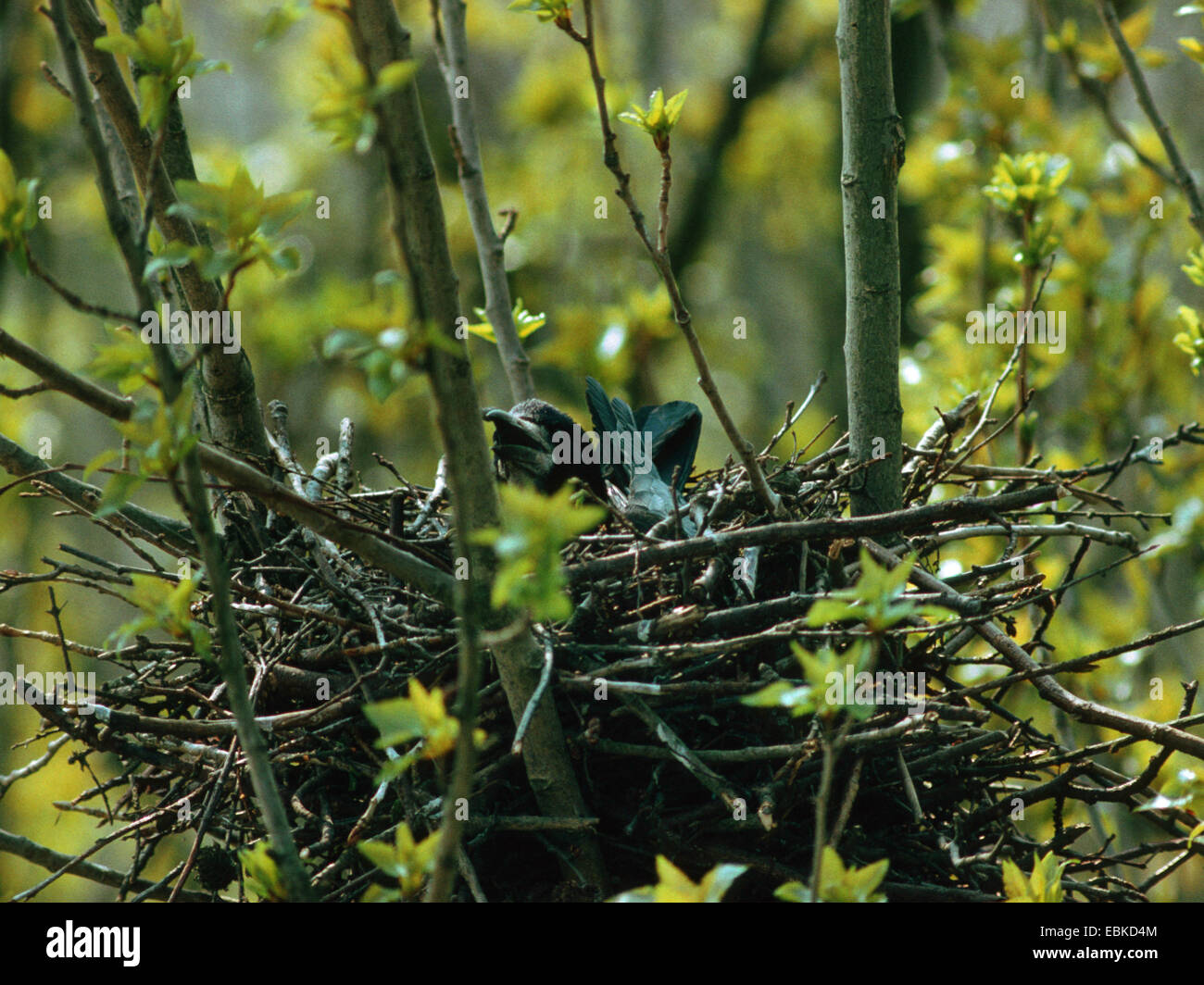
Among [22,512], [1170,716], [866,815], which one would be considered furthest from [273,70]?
[866,815]

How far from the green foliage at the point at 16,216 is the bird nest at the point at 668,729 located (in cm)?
93

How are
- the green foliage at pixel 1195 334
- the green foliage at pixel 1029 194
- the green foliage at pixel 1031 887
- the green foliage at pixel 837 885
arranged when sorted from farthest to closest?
the green foliage at pixel 1029 194 → the green foliage at pixel 1195 334 → the green foliage at pixel 1031 887 → the green foliage at pixel 837 885

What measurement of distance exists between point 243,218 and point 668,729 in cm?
131

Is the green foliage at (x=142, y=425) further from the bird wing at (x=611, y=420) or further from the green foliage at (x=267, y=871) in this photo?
the bird wing at (x=611, y=420)

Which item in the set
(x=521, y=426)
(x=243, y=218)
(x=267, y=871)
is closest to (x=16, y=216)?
(x=243, y=218)

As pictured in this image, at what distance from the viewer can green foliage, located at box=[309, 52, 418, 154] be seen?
1.43 metres

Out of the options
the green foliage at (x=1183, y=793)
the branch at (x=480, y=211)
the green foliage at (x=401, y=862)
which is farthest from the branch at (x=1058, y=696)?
the branch at (x=480, y=211)

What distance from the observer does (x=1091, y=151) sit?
6004 mm

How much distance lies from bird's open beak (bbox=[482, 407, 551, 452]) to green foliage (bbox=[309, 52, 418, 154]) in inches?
53.6

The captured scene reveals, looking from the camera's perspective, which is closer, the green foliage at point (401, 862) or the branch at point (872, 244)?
the green foliage at point (401, 862)

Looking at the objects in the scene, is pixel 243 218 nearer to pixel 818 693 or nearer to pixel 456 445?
pixel 456 445

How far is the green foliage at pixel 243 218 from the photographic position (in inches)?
67.9
